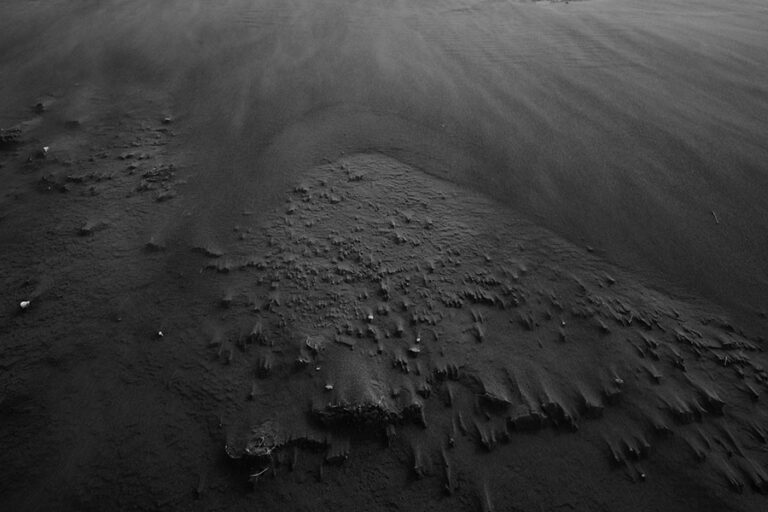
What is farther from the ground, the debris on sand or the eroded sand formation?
the debris on sand

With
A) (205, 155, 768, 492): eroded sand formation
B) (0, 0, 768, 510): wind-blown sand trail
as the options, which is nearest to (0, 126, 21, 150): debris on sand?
(0, 0, 768, 510): wind-blown sand trail

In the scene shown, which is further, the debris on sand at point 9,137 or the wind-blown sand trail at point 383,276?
the debris on sand at point 9,137

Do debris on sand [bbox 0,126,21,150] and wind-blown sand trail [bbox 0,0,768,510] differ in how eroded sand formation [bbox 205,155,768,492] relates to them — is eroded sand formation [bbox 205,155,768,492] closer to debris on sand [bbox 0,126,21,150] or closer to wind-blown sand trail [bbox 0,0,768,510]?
wind-blown sand trail [bbox 0,0,768,510]

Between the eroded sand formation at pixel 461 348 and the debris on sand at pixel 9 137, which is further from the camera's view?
the debris on sand at pixel 9 137

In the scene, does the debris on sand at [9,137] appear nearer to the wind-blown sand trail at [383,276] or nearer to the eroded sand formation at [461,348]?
the wind-blown sand trail at [383,276]

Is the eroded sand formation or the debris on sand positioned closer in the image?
the eroded sand formation

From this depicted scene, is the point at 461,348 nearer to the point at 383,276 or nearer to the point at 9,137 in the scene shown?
the point at 383,276

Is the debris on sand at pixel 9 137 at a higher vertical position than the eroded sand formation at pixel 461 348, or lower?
higher

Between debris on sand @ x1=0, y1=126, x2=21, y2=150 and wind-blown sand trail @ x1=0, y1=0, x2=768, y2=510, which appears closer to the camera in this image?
wind-blown sand trail @ x1=0, y1=0, x2=768, y2=510

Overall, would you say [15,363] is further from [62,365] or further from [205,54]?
[205,54]

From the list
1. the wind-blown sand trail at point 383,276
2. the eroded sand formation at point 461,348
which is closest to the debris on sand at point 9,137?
the wind-blown sand trail at point 383,276
